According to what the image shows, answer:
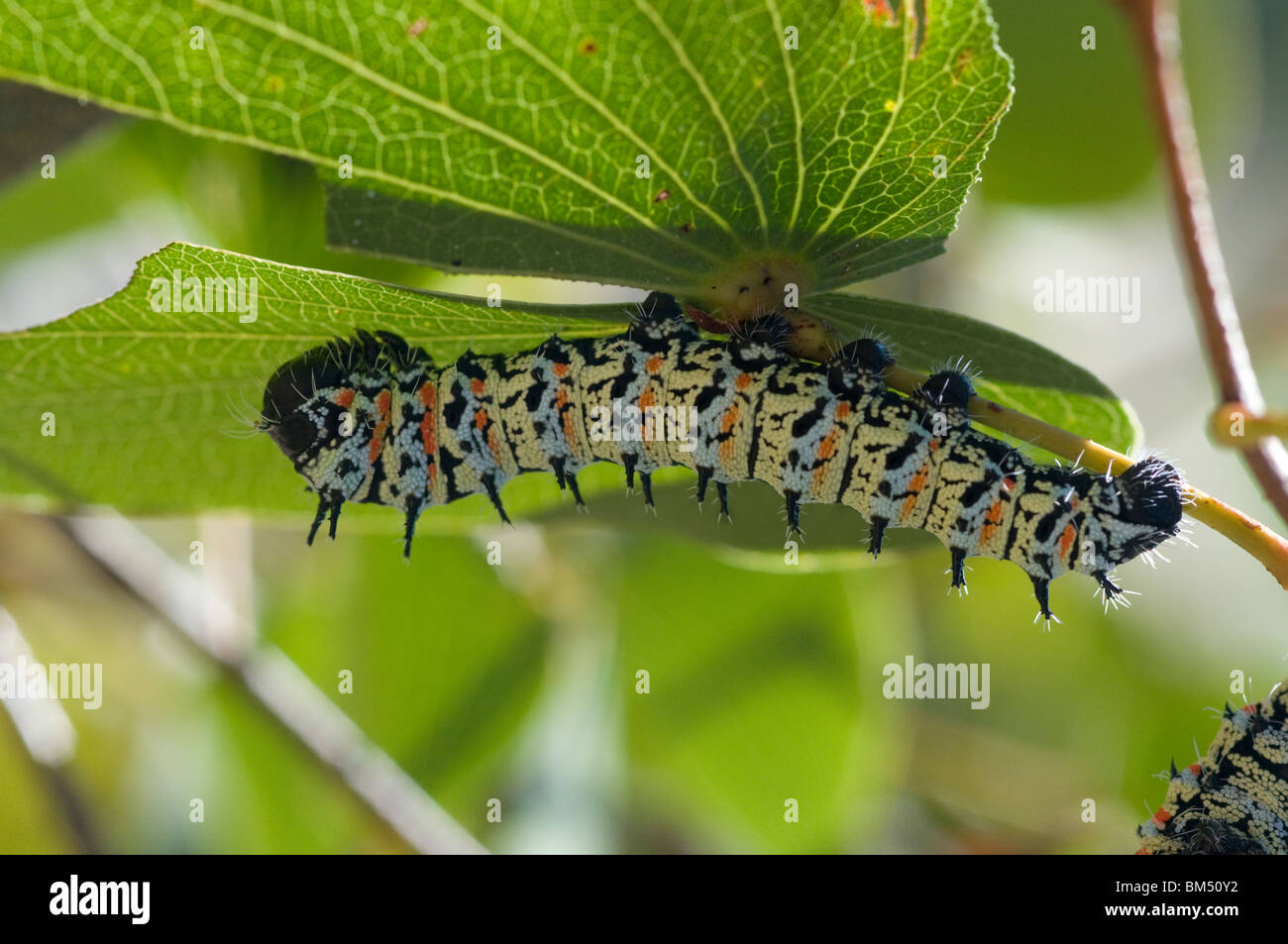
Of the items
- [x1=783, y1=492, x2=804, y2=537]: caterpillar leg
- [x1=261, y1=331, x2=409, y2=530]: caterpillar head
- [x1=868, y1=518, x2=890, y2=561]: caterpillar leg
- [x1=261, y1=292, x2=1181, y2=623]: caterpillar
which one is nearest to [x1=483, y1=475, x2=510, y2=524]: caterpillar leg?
[x1=261, y1=292, x2=1181, y2=623]: caterpillar

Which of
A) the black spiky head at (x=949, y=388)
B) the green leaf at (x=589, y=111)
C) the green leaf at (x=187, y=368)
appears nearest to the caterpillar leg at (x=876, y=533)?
the black spiky head at (x=949, y=388)

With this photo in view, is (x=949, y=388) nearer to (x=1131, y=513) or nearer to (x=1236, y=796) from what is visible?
(x=1131, y=513)

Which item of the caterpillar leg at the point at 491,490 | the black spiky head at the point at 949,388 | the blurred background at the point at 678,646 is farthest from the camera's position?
the blurred background at the point at 678,646

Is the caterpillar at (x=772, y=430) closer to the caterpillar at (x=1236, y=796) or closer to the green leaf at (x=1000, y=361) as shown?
the green leaf at (x=1000, y=361)

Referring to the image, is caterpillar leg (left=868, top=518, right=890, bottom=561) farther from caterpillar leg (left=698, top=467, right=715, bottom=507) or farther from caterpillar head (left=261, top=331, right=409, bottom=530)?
caterpillar head (left=261, top=331, right=409, bottom=530)

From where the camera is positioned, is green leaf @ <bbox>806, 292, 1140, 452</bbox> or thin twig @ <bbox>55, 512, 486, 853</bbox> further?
thin twig @ <bbox>55, 512, 486, 853</bbox>

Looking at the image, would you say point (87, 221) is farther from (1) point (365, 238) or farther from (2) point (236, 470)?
(1) point (365, 238)
